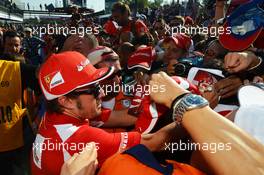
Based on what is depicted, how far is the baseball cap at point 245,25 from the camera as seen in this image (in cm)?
180

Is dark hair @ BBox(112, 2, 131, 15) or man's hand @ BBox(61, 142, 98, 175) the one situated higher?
dark hair @ BBox(112, 2, 131, 15)

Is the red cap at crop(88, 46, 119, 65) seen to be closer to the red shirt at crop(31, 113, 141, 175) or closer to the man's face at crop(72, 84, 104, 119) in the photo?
the man's face at crop(72, 84, 104, 119)

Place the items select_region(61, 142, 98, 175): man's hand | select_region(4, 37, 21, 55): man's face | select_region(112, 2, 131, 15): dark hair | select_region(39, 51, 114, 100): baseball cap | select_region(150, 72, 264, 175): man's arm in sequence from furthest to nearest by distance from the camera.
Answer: select_region(112, 2, 131, 15): dark hair, select_region(4, 37, 21, 55): man's face, select_region(39, 51, 114, 100): baseball cap, select_region(61, 142, 98, 175): man's hand, select_region(150, 72, 264, 175): man's arm

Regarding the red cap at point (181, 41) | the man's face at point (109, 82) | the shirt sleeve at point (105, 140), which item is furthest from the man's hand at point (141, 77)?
the shirt sleeve at point (105, 140)

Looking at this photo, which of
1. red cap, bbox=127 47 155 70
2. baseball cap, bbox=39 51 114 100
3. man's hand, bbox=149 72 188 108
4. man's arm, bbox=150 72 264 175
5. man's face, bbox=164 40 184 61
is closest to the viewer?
man's arm, bbox=150 72 264 175

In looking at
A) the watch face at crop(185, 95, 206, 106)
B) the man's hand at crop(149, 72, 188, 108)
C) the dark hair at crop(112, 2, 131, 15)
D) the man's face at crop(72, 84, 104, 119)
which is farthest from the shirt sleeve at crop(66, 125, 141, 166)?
the dark hair at crop(112, 2, 131, 15)

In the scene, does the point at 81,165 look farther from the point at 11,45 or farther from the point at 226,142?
the point at 11,45

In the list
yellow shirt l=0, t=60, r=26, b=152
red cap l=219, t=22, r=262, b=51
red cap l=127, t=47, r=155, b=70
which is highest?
red cap l=219, t=22, r=262, b=51

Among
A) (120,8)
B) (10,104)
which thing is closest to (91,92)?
(10,104)

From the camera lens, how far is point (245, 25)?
181 cm

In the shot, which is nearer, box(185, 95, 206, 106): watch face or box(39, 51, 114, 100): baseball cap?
box(185, 95, 206, 106): watch face

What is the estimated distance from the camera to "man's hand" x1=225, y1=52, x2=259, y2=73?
1.70 metres

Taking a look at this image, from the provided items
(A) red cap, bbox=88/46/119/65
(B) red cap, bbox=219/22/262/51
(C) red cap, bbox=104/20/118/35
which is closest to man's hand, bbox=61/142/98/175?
(B) red cap, bbox=219/22/262/51

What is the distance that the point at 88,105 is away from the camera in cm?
194
